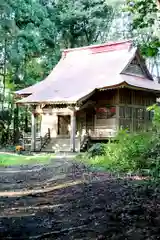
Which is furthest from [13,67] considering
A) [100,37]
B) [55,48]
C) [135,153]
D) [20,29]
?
[135,153]

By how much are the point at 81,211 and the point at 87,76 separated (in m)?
19.9

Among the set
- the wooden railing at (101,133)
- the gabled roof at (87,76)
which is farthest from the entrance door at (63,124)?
the wooden railing at (101,133)

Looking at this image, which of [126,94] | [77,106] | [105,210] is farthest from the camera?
[126,94]

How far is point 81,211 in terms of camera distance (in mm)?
6055

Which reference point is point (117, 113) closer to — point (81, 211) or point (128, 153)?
point (128, 153)

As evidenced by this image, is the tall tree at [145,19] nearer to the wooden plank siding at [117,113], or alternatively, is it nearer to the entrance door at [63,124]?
the wooden plank siding at [117,113]

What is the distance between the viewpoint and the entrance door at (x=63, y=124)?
89.2 ft

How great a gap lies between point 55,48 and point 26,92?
9634 mm

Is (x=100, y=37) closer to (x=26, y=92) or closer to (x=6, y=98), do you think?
(x=6, y=98)

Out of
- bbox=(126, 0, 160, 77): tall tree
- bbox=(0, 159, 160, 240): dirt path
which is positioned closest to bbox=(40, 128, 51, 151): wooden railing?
bbox=(0, 159, 160, 240): dirt path

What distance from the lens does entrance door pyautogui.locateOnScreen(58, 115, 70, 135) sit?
27203 millimetres

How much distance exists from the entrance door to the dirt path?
57.8 ft

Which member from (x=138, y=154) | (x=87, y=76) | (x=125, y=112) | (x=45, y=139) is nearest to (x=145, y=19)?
(x=138, y=154)

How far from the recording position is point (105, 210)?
19.4ft
